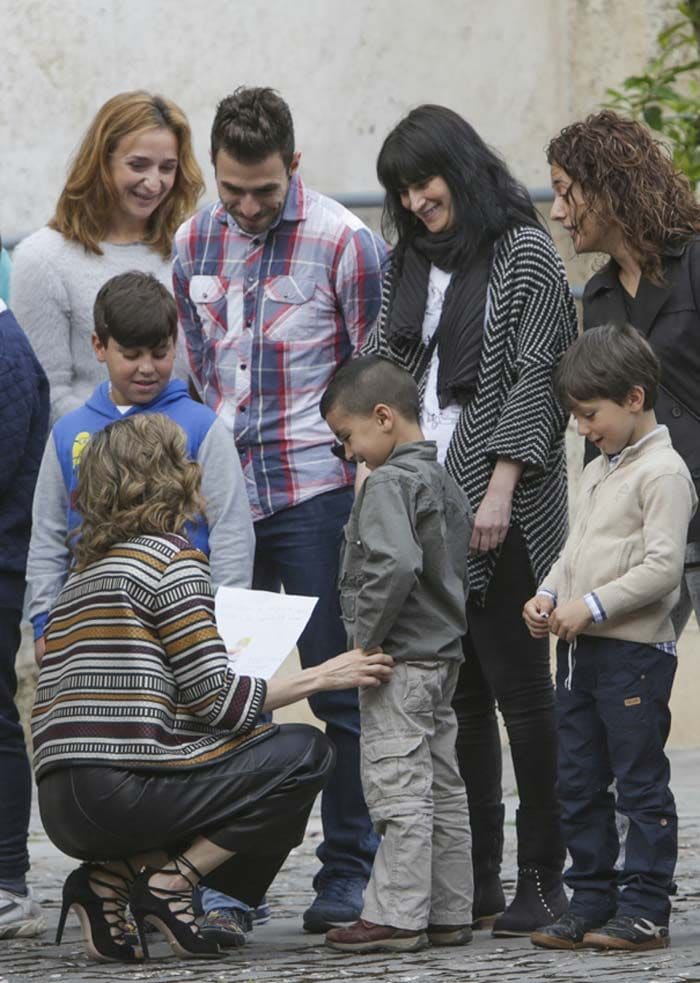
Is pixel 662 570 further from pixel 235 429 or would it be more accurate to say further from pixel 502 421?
pixel 235 429

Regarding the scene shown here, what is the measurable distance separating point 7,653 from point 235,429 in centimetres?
82

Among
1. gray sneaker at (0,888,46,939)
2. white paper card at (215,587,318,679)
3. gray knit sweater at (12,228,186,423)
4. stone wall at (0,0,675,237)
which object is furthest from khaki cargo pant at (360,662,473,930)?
stone wall at (0,0,675,237)

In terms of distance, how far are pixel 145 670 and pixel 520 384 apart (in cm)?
109

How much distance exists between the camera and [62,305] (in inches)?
226

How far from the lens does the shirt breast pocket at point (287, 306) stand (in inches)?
218

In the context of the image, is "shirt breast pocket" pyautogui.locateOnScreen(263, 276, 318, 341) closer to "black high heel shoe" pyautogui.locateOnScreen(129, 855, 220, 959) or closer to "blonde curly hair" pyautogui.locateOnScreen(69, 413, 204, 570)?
"blonde curly hair" pyautogui.locateOnScreen(69, 413, 204, 570)

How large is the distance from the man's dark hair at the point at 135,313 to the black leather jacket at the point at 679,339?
113 centimetres

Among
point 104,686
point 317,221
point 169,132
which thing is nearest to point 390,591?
point 104,686

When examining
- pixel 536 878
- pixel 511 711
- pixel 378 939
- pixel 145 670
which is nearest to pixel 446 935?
pixel 378 939

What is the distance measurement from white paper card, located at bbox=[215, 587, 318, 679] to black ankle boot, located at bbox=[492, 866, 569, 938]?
0.79 meters

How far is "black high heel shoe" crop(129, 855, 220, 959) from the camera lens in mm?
4949

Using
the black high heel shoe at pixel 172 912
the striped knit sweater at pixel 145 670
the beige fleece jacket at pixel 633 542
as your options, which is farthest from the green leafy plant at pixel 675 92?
the black high heel shoe at pixel 172 912

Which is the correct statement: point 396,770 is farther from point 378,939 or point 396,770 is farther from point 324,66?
point 324,66

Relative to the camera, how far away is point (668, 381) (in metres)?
5.04
